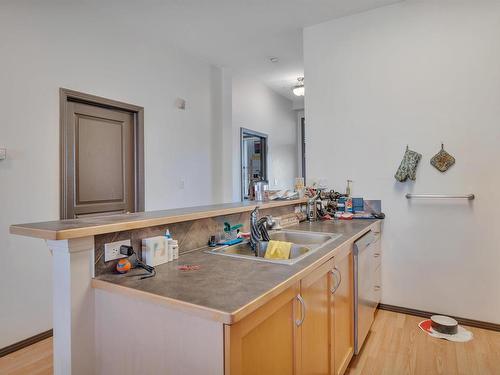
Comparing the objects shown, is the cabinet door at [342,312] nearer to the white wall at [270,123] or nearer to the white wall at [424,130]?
the white wall at [424,130]

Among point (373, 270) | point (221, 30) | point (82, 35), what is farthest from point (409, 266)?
point (82, 35)

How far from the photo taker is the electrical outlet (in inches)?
49.3

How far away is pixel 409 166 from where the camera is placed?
273 cm

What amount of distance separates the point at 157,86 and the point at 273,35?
56.4 inches

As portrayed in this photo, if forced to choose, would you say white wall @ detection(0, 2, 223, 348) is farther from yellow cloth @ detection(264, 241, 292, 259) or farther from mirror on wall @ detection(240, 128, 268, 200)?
mirror on wall @ detection(240, 128, 268, 200)

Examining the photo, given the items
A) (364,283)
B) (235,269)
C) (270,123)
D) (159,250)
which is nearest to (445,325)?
(364,283)

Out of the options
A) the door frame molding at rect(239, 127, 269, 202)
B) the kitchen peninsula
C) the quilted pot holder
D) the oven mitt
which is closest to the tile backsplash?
the kitchen peninsula

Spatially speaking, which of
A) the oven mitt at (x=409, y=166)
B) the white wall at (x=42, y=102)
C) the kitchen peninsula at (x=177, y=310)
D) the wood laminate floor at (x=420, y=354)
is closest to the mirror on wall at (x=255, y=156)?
the white wall at (x=42, y=102)

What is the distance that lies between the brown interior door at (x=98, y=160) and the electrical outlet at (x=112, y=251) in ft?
5.81

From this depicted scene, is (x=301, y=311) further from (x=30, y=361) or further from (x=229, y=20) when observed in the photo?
(x=229, y=20)

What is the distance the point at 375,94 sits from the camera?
9.68ft

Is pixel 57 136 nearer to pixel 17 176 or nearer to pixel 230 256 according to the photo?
pixel 17 176

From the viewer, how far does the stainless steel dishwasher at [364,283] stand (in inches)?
78.0

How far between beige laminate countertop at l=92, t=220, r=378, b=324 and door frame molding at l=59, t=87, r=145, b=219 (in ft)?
5.69
